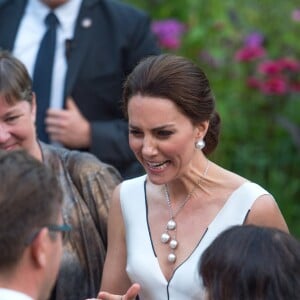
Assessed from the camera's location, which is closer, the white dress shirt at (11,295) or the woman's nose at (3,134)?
the white dress shirt at (11,295)

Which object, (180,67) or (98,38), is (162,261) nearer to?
(180,67)

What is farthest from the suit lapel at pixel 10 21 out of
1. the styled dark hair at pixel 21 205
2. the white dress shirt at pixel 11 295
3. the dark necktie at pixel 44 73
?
the white dress shirt at pixel 11 295

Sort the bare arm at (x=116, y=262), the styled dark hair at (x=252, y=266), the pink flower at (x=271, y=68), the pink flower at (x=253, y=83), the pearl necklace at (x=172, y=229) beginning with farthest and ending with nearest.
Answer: the pink flower at (x=253, y=83), the pink flower at (x=271, y=68), the bare arm at (x=116, y=262), the pearl necklace at (x=172, y=229), the styled dark hair at (x=252, y=266)

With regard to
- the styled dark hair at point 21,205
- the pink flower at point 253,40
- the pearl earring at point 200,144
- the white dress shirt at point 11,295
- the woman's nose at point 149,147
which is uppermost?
the styled dark hair at point 21,205

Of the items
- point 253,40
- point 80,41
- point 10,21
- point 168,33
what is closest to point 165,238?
point 80,41

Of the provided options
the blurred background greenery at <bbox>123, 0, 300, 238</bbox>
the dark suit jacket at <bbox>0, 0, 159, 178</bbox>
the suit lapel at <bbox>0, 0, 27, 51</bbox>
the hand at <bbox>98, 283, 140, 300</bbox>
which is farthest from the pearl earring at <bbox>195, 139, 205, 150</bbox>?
the blurred background greenery at <bbox>123, 0, 300, 238</bbox>

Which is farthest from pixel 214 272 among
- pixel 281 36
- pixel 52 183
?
pixel 281 36

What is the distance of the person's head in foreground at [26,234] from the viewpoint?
305 centimetres

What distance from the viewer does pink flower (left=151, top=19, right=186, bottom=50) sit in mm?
7734

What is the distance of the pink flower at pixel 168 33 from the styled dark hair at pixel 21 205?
4.65 m

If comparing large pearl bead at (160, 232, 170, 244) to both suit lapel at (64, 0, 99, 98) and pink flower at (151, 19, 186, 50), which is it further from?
pink flower at (151, 19, 186, 50)

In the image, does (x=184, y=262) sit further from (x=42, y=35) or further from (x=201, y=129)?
(x=42, y=35)

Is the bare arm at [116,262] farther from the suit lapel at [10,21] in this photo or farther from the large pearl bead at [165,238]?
the suit lapel at [10,21]

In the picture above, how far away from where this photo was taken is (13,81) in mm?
4551
